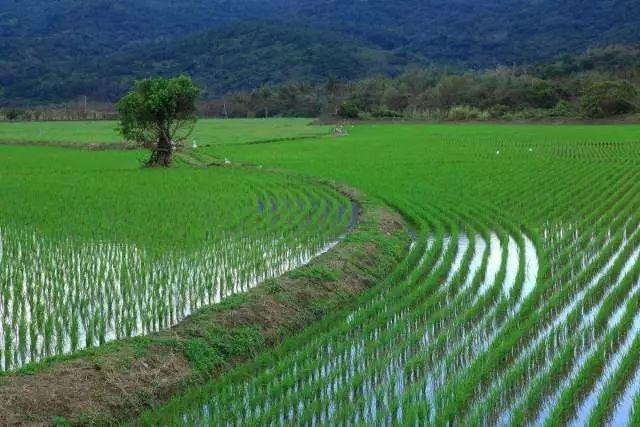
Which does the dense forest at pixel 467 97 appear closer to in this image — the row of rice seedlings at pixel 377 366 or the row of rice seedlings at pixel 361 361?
the row of rice seedlings at pixel 377 366

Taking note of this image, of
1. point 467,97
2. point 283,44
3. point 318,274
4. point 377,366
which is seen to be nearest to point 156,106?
point 318,274

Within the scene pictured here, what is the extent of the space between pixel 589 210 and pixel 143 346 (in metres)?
10.3

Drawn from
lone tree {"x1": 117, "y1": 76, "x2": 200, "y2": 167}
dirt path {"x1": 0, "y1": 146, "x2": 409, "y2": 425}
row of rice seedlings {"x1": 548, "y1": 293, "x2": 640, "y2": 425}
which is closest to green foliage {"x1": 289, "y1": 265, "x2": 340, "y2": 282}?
dirt path {"x1": 0, "y1": 146, "x2": 409, "y2": 425}

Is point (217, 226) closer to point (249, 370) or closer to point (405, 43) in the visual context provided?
point (249, 370)

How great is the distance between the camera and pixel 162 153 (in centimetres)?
2478

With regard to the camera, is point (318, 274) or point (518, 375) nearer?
point (518, 375)

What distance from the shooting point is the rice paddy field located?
5145 mm

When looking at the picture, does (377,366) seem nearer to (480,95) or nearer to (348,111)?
(348,111)

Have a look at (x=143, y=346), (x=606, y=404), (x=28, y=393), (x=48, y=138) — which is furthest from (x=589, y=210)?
(x=48, y=138)

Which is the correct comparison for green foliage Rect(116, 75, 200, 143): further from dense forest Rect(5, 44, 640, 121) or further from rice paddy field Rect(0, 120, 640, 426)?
dense forest Rect(5, 44, 640, 121)

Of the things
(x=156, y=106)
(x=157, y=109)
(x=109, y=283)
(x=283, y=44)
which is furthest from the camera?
(x=283, y=44)

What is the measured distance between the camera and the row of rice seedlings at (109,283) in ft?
21.4

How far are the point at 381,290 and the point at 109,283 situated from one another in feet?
9.97

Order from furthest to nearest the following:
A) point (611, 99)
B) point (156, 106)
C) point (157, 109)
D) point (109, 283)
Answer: point (611, 99) → point (157, 109) → point (156, 106) → point (109, 283)
